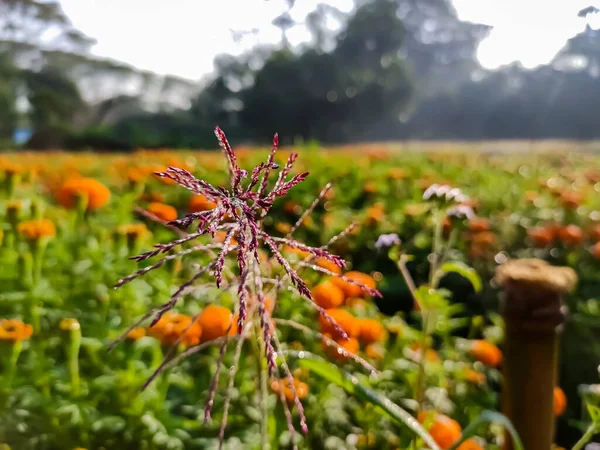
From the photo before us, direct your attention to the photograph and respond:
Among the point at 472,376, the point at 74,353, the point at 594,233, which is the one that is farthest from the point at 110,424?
the point at 594,233

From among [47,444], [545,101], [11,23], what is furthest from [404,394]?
[545,101]

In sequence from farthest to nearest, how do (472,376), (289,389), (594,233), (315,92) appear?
(315,92), (594,233), (472,376), (289,389)

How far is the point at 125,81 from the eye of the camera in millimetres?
11422

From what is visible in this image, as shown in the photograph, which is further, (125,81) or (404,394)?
(125,81)

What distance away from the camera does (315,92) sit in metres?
10.9

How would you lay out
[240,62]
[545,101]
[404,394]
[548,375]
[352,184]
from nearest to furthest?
1. [548,375]
2. [404,394]
3. [352,184]
4. [240,62]
5. [545,101]

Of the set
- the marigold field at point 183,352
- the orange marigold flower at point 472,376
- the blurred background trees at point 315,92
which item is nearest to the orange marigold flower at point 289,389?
the marigold field at point 183,352

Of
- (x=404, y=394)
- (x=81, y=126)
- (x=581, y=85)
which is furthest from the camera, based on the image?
(x=81, y=126)

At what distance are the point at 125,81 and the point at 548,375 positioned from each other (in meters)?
12.1

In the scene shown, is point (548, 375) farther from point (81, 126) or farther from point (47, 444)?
point (81, 126)

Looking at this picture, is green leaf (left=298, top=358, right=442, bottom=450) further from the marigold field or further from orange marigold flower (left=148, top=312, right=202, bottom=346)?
orange marigold flower (left=148, top=312, right=202, bottom=346)

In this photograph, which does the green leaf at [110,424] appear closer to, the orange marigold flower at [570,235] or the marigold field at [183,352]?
the marigold field at [183,352]

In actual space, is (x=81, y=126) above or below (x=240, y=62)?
below

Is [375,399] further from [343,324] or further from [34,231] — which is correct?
[34,231]
